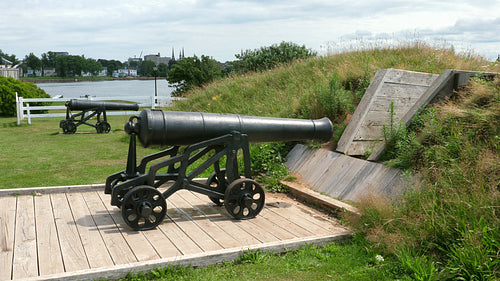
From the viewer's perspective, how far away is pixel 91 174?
7992mm

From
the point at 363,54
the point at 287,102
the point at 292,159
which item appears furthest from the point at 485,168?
the point at 363,54

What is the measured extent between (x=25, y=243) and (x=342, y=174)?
3966 millimetres

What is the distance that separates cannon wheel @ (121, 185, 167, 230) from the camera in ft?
14.8

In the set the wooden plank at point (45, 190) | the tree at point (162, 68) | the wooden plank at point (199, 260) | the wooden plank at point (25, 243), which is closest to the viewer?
the wooden plank at point (199, 260)

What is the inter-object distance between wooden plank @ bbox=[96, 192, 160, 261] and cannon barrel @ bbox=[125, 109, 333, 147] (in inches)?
35.0

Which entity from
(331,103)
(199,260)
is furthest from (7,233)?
(331,103)

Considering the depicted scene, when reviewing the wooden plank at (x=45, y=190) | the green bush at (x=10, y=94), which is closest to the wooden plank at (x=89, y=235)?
the wooden plank at (x=45, y=190)

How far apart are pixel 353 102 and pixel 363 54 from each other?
4.06 m

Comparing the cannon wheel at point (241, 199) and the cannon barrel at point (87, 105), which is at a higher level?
the cannon barrel at point (87, 105)

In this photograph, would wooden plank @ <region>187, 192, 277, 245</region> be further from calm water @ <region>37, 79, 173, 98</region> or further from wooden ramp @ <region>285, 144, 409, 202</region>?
calm water @ <region>37, 79, 173, 98</region>

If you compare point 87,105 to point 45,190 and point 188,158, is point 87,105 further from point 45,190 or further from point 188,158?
point 188,158

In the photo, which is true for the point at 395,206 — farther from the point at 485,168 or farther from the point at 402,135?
the point at 402,135

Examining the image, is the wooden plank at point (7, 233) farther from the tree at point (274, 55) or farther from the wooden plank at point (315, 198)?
the tree at point (274, 55)

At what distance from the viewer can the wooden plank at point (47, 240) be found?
11.9ft
